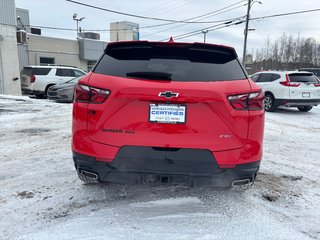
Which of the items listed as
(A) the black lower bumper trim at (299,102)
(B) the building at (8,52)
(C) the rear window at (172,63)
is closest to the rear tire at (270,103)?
(A) the black lower bumper trim at (299,102)

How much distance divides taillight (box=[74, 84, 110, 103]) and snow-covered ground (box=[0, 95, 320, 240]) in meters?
1.16

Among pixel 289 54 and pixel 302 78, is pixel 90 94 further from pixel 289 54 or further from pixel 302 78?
pixel 289 54

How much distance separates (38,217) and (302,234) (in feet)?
8.28

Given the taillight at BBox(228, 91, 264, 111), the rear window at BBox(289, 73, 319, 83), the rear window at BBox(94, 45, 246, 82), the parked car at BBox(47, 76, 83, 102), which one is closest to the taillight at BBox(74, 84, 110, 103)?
the rear window at BBox(94, 45, 246, 82)

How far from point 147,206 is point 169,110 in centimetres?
120

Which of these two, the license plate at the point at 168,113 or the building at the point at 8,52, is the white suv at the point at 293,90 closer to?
the license plate at the point at 168,113

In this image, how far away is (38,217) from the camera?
10.0ft

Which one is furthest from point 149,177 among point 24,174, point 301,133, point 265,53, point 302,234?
point 265,53

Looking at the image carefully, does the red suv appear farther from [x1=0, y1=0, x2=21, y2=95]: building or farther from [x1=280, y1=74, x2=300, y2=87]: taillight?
[x1=0, y1=0, x2=21, y2=95]: building

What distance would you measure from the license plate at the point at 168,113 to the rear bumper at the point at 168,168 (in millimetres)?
262

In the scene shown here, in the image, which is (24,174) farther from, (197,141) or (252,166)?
(252,166)

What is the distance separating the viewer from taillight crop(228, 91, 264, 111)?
2.79m

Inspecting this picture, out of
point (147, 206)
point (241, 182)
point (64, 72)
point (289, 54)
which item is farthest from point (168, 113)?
point (289, 54)

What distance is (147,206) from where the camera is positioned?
3.30 meters
